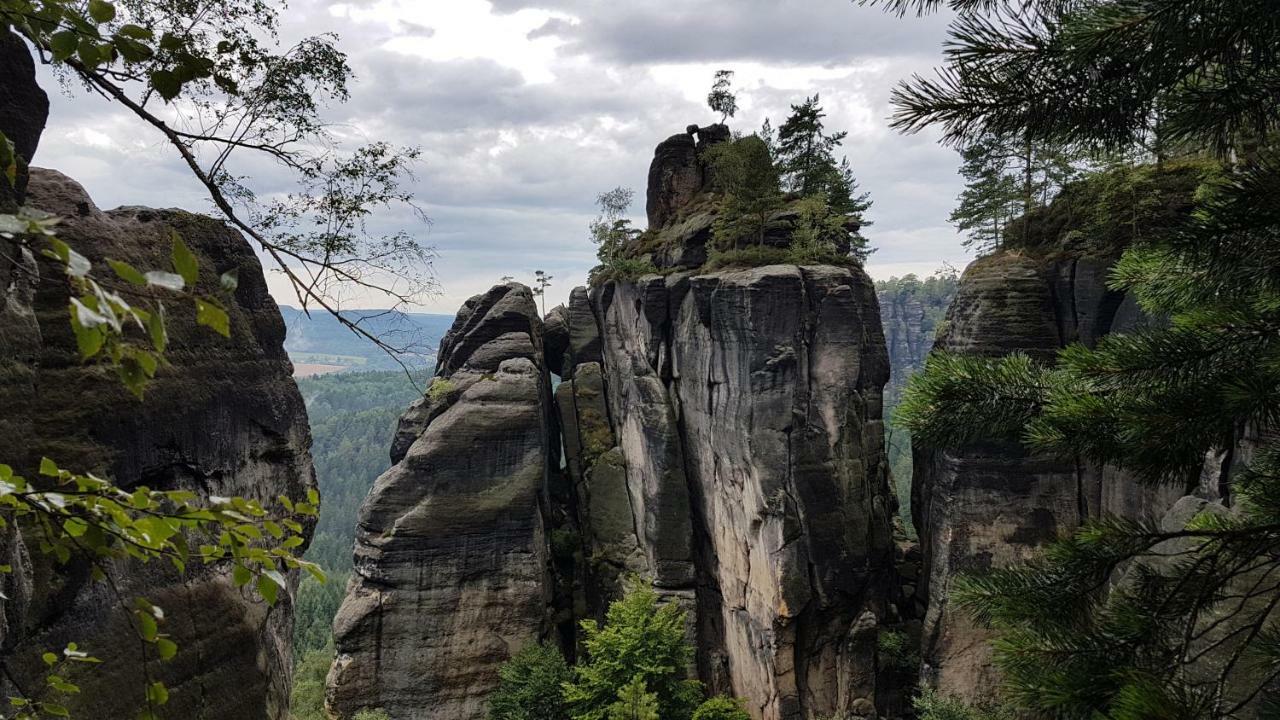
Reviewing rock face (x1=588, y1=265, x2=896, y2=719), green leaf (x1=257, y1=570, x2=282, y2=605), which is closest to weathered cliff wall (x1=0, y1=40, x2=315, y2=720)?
green leaf (x1=257, y1=570, x2=282, y2=605)

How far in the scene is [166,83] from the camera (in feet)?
7.08

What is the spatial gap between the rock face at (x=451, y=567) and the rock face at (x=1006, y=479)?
42.5 feet

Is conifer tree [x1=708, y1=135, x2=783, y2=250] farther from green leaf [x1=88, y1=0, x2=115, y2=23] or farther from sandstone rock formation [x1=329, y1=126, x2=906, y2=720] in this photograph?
green leaf [x1=88, y1=0, x2=115, y2=23]

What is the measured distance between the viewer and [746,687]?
20891 millimetres

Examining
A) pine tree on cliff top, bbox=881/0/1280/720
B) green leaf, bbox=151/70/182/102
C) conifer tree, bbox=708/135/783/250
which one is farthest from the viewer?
conifer tree, bbox=708/135/783/250

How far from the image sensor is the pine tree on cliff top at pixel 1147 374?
299 cm

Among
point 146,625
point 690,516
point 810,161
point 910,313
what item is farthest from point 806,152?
point 910,313

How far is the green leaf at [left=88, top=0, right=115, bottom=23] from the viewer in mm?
1763

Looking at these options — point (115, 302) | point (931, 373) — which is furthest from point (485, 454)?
point (115, 302)

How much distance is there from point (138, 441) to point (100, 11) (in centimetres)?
522

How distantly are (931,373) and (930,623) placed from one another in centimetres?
1887

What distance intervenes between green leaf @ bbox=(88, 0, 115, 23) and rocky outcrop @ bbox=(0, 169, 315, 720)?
2.94 metres

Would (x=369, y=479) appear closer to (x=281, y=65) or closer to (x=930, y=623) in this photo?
(x=930, y=623)

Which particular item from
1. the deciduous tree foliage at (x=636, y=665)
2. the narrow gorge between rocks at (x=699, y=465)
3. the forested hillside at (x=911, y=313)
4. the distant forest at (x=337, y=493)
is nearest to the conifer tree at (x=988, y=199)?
the narrow gorge between rocks at (x=699, y=465)
